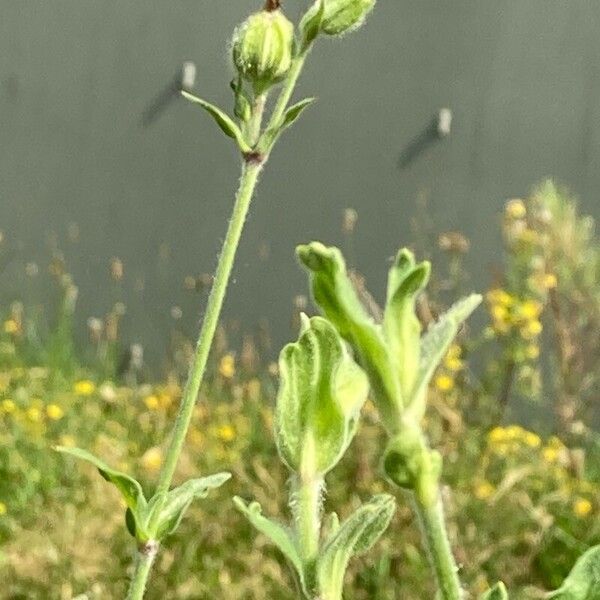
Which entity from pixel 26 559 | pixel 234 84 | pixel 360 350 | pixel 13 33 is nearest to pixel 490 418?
pixel 26 559

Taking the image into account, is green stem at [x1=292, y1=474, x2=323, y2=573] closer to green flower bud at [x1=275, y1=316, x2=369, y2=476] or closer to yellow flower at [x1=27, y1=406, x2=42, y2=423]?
green flower bud at [x1=275, y1=316, x2=369, y2=476]

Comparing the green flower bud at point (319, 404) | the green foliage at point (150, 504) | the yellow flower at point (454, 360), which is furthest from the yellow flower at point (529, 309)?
the green flower bud at point (319, 404)

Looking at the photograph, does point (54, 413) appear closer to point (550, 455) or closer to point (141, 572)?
point (550, 455)

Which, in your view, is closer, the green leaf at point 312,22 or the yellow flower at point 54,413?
the green leaf at point 312,22

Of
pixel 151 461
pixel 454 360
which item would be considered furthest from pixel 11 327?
pixel 454 360

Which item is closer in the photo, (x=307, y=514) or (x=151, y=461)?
(x=307, y=514)

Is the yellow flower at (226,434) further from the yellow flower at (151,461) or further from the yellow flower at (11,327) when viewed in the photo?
the yellow flower at (11,327)

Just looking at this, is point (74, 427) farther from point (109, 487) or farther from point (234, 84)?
point (234, 84)
